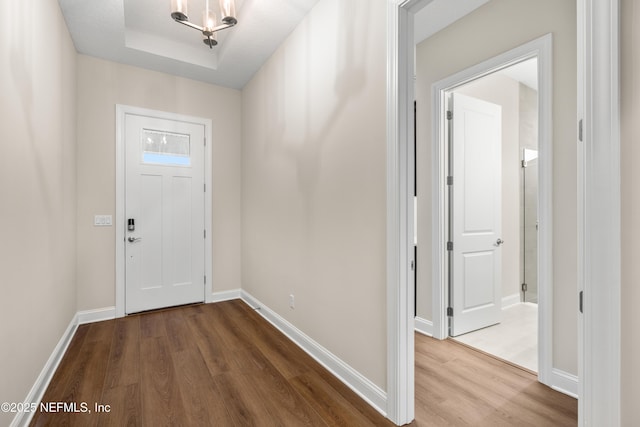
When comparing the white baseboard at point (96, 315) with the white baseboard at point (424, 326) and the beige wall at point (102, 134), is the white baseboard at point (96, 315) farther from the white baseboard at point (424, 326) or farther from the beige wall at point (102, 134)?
the white baseboard at point (424, 326)

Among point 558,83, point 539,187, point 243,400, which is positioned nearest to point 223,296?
point 243,400

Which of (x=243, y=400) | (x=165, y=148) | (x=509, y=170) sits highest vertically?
(x=165, y=148)

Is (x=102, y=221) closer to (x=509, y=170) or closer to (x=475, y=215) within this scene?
(x=475, y=215)

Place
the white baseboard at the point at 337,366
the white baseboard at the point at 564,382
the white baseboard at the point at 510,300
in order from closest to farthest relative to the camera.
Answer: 1. the white baseboard at the point at 337,366
2. the white baseboard at the point at 564,382
3. the white baseboard at the point at 510,300

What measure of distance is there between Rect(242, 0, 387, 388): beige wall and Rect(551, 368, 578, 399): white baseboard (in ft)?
→ 4.15

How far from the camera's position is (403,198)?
1752 millimetres

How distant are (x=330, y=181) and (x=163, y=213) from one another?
2503 mm

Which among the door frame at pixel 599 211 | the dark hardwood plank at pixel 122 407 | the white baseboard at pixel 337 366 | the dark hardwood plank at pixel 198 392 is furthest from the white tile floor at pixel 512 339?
the dark hardwood plank at pixel 122 407

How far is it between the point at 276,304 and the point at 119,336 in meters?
1.55

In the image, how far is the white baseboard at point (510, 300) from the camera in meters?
3.84

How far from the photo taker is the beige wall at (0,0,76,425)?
158 cm

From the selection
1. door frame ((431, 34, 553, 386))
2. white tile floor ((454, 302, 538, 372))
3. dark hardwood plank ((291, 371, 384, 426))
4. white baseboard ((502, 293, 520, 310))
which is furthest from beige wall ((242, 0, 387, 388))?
white baseboard ((502, 293, 520, 310))

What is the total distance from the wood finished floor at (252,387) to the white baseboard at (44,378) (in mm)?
46

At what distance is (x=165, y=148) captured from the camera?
384cm
